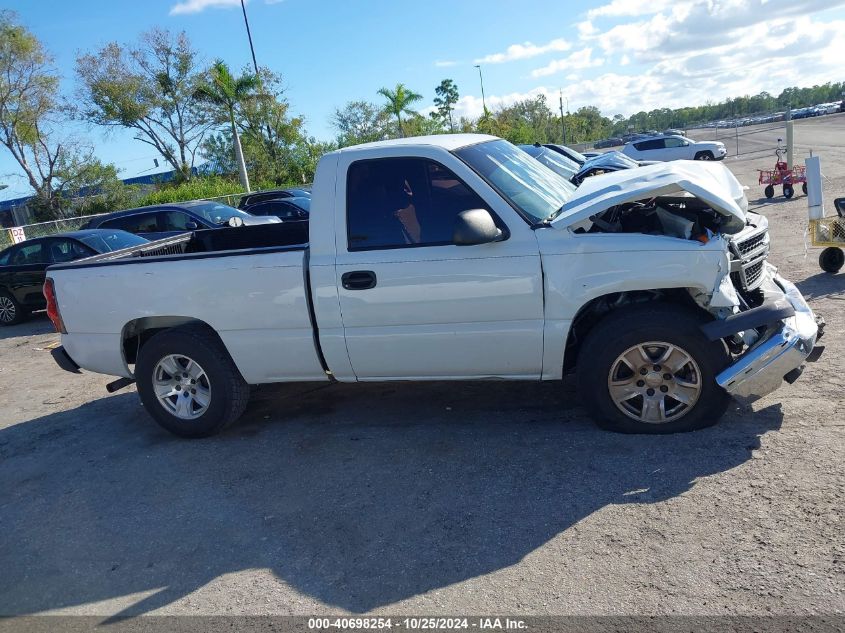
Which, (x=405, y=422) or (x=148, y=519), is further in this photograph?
(x=405, y=422)

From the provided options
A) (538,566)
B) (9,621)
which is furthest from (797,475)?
(9,621)

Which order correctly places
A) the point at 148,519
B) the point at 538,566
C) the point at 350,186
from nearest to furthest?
the point at 538,566 → the point at 148,519 → the point at 350,186

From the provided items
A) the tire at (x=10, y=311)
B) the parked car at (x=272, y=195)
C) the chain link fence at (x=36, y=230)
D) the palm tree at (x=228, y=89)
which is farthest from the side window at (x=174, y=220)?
the palm tree at (x=228, y=89)

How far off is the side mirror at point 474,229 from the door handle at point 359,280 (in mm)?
673

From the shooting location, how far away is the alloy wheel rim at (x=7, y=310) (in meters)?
12.0

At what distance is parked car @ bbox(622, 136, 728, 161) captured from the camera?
33469mm

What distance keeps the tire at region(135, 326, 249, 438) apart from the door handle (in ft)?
4.17

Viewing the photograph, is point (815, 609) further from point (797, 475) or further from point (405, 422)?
point (405, 422)

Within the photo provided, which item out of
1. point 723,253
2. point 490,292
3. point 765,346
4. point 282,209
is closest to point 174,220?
point 282,209

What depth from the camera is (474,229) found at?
4133 mm

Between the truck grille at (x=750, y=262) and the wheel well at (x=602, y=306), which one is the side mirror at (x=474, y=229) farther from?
the truck grille at (x=750, y=262)

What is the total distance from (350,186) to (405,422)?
1.83 meters

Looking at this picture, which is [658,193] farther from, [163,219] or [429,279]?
[163,219]

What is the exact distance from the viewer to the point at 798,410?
456 centimetres
